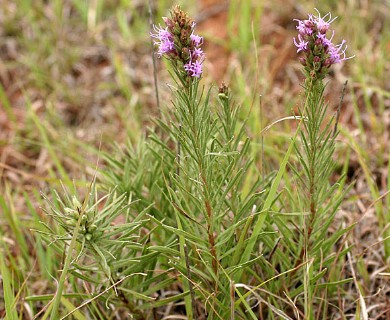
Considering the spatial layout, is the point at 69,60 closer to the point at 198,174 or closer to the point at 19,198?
the point at 19,198

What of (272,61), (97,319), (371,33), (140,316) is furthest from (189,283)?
(371,33)

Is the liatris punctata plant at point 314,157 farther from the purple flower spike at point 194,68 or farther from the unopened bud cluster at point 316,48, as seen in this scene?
the purple flower spike at point 194,68

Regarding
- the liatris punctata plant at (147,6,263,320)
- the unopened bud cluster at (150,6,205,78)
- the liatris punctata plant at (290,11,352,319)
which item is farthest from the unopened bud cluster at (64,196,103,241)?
the liatris punctata plant at (290,11,352,319)

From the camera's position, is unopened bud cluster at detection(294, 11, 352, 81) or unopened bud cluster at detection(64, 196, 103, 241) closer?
unopened bud cluster at detection(294, 11, 352, 81)

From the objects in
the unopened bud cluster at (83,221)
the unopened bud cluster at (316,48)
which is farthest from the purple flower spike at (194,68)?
the unopened bud cluster at (83,221)

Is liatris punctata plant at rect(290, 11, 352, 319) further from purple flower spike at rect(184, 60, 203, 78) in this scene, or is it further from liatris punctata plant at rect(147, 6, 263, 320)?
purple flower spike at rect(184, 60, 203, 78)

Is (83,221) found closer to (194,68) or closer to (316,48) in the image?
(194,68)
